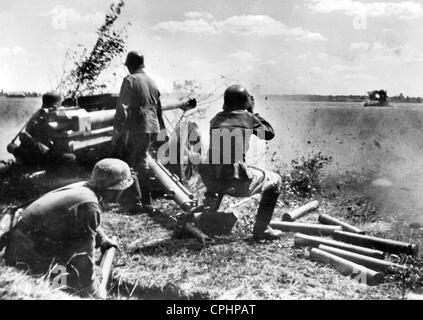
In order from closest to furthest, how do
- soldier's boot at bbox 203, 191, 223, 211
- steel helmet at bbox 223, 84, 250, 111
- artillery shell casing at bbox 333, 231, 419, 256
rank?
artillery shell casing at bbox 333, 231, 419, 256
steel helmet at bbox 223, 84, 250, 111
soldier's boot at bbox 203, 191, 223, 211

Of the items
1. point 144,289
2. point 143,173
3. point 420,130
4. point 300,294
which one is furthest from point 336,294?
point 420,130

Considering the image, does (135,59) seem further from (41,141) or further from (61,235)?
(61,235)

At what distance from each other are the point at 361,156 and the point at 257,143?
10.5 feet

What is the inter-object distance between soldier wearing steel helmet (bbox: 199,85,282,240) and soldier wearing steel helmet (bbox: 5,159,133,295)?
187cm

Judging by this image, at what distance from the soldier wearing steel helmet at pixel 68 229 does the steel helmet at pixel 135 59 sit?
11.8 feet

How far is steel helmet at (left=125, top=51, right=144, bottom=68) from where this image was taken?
7.25 metres

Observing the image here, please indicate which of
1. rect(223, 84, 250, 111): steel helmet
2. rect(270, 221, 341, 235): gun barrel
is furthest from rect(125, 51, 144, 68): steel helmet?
rect(270, 221, 341, 235): gun barrel

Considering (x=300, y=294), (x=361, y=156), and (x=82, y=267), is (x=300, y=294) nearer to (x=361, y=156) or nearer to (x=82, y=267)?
(x=82, y=267)

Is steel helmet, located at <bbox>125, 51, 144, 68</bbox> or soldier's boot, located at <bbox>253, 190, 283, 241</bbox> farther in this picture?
steel helmet, located at <bbox>125, 51, 144, 68</bbox>

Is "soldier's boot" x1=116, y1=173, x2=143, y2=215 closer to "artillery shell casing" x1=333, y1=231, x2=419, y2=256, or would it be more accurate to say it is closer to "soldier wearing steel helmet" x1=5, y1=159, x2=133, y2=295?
"soldier wearing steel helmet" x1=5, y1=159, x2=133, y2=295

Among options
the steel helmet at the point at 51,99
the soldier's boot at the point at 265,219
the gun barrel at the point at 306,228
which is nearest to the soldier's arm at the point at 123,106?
the steel helmet at the point at 51,99

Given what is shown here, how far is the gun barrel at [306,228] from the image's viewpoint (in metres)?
6.22

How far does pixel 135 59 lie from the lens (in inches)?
286
